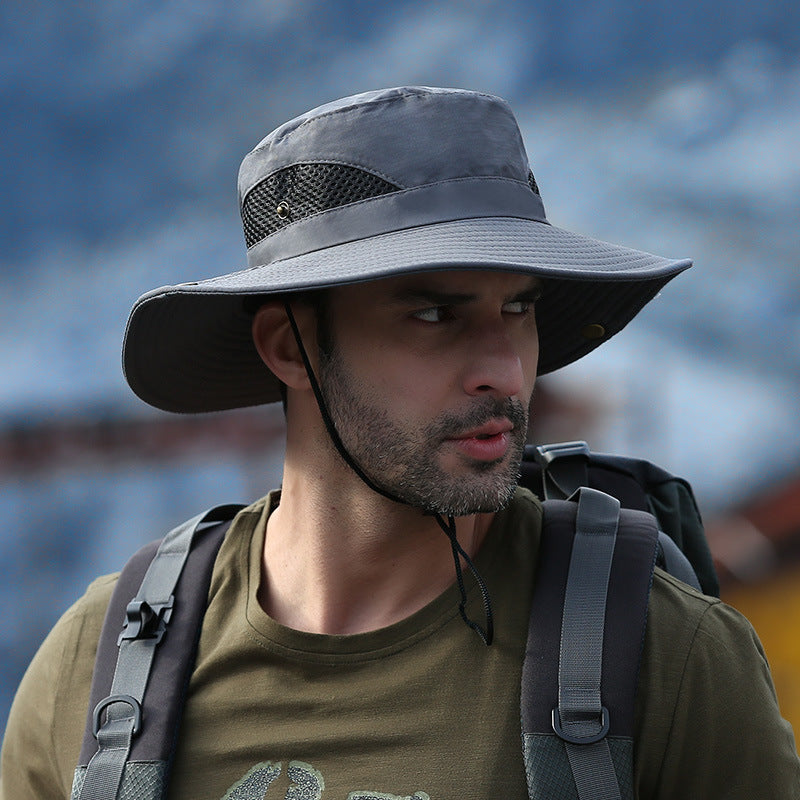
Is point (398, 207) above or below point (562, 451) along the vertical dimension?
above

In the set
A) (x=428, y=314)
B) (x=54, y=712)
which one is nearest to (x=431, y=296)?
(x=428, y=314)

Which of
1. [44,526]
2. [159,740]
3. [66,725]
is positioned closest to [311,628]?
[159,740]

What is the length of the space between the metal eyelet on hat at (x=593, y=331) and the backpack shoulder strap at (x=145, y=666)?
762 millimetres

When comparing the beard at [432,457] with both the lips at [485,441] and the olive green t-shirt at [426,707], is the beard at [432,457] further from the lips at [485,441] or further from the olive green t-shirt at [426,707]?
the olive green t-shirt at [426,707]

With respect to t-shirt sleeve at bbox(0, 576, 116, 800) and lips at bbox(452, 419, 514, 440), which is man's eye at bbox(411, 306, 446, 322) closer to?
lips at bbox(452, 419, 514, 440)

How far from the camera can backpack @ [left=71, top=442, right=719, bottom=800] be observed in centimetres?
153

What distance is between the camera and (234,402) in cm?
230

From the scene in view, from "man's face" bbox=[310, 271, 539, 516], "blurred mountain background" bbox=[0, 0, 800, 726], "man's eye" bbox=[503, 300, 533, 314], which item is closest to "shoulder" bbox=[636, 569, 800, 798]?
"man's face" bbox=[310, 271, 539, 516]

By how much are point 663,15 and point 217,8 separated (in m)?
1.66

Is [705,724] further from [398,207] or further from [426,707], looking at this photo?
[398,207]

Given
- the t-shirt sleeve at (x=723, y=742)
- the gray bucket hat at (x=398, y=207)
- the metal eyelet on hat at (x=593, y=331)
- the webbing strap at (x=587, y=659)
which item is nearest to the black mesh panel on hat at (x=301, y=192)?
the gray bucket hat at (x=398, y=207)

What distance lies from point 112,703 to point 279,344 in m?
0.65

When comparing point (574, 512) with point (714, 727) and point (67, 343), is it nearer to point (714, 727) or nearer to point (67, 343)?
point (714, 727)

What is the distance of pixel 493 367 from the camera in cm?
170
